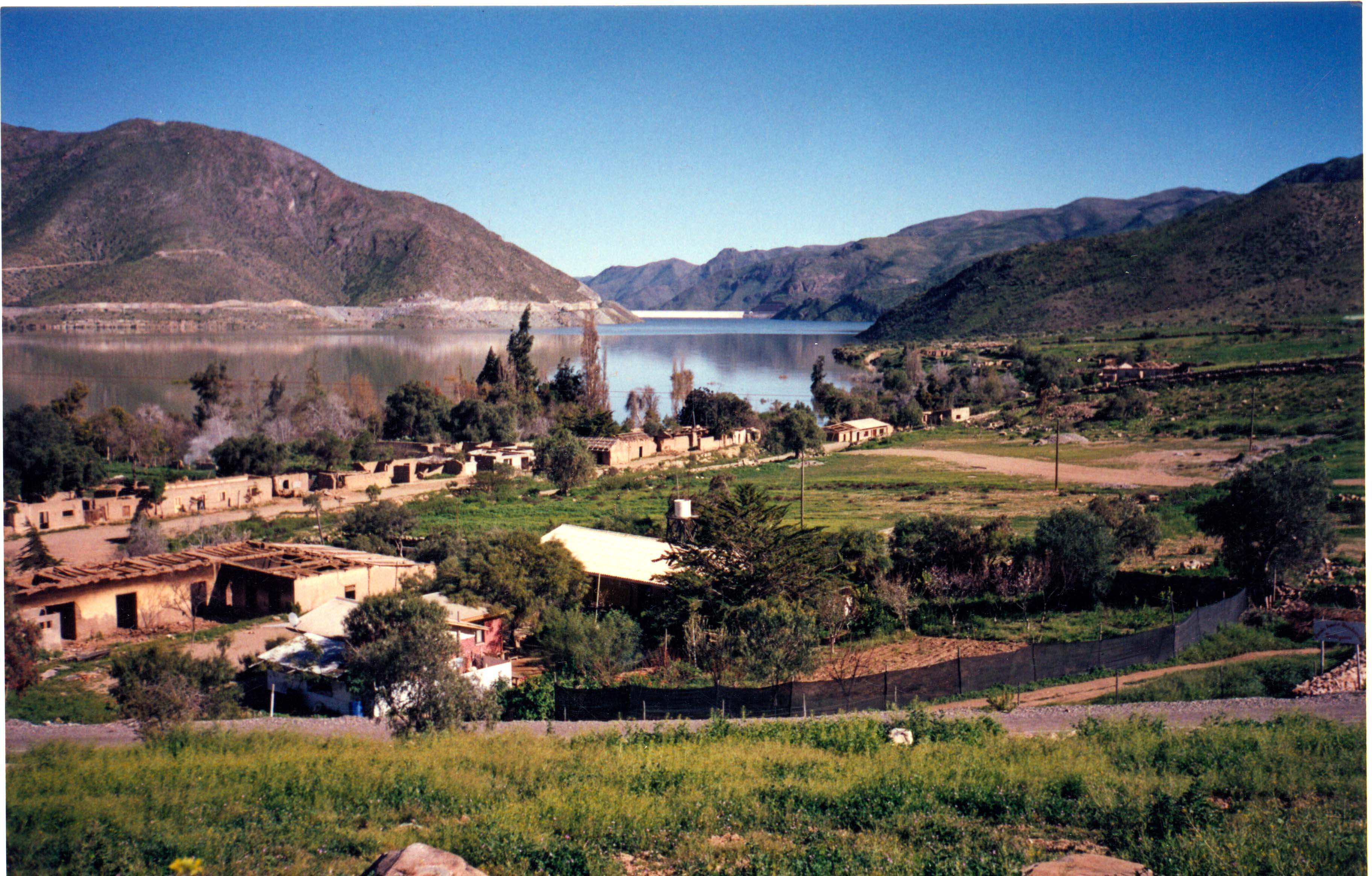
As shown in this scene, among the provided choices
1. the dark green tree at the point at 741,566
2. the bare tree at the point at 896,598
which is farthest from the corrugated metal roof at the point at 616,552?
the bare tree at the point at 896,598

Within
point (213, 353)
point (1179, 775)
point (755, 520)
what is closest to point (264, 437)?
point (213, 353)

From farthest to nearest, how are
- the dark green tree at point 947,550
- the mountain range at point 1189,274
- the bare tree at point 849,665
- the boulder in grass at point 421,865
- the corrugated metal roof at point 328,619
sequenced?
the mountain range at point 1189,274, the dark green tree at point 947,550, the corrugated metal roof at point 328,619, the bare tree at point 849,665, the boulder in grass at point 421,865

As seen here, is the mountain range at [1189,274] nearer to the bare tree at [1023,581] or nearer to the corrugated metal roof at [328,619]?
the bare tree at [1023,581]

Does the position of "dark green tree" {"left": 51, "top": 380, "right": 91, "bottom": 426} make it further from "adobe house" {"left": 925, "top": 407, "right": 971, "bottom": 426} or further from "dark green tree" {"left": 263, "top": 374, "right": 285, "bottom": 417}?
"adobe house" {"left": 925, "top": 407, "right": 971, "bottom": 426}

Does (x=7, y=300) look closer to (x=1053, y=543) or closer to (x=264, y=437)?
(x=1053, y=543)

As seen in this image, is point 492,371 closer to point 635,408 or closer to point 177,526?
point 635,408

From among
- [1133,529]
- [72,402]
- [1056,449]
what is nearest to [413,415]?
[72,402]

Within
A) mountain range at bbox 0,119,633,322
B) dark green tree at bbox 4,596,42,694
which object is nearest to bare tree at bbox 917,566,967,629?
dark green tree at bbox 4,596,42,694
